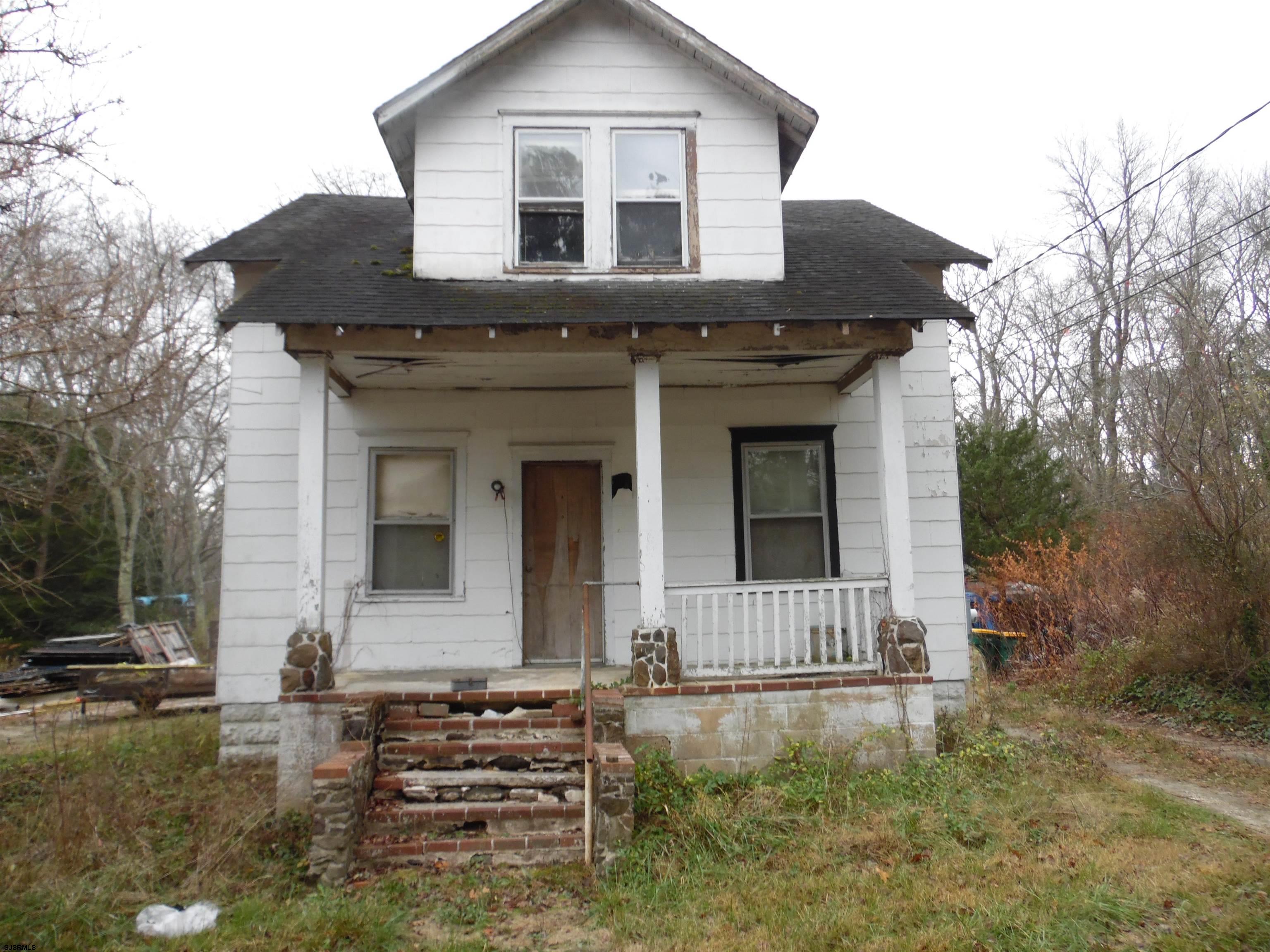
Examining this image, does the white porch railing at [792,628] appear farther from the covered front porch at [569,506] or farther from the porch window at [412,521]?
the porch window at [412,521]

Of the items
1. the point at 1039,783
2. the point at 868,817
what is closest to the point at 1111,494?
the point at 1039,783

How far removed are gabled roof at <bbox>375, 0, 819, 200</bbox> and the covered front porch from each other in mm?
2386

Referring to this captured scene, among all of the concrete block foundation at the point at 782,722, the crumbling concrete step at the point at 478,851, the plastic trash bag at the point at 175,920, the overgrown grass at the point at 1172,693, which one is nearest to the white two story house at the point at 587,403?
the concrete block foundation at the point at 782,722

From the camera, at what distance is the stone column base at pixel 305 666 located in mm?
6469

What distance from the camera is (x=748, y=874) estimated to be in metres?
5.07

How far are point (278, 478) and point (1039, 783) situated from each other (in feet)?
23.8

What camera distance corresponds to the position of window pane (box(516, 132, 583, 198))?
26.6ft

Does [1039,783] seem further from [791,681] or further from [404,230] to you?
[404,230]

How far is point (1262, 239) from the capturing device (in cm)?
1584

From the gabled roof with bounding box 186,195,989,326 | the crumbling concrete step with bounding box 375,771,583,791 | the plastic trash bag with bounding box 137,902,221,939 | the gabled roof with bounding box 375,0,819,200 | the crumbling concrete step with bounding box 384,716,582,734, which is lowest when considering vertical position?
the plastic trash bag with bounding box 137,902,221,939

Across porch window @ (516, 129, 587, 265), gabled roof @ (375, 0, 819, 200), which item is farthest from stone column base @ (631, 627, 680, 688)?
gabled roof @ (375, 0, 819, 200)

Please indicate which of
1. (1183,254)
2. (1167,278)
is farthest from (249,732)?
(1183,254)

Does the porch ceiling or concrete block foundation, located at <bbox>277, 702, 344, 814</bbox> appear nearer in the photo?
concrete block foundation, located at <bbox>277, 702, 344, 814</bbox>

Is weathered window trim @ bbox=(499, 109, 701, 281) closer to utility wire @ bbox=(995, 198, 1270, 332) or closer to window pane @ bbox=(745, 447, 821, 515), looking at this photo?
window pane @ bbox=(745, 447, 821, 515)
